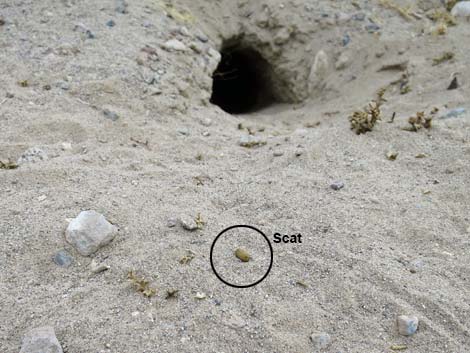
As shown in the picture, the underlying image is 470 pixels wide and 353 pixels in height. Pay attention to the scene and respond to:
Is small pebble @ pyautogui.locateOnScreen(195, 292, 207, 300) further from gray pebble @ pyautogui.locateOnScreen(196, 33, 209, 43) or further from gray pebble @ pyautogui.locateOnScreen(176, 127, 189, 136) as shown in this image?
gray pebble @ pyautogui.locateOnScreen(196, 33, 209, 43)

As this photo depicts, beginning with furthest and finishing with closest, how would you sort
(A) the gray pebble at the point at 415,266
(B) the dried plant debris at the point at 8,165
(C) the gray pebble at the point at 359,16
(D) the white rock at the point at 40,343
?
(C) the gray pebble at the point at 359,16 → (B) the dried plant debris at the point at 8,165 → (A) the gray pebble at the point at 415,266 → (D) the white rock at the point at 40,343

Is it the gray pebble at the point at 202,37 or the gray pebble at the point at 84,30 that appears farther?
the gray pebble at the point at 202,37

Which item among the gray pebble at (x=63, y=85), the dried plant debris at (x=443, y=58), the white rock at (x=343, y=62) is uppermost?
the dried plant debris at (x=443, y=58)

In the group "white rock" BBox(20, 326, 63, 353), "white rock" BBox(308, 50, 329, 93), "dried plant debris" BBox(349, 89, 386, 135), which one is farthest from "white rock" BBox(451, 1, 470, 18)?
"white rock" BBox(20, 326, 63, 353)

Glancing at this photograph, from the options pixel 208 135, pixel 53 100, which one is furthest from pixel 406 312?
pixel 53 100

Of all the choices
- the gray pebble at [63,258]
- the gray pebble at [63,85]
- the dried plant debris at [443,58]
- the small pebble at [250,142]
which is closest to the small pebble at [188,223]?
the gray pebble at [63,258]

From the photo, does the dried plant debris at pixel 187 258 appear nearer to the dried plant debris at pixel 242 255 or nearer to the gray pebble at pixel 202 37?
the dried plant debris at pixel 242 255

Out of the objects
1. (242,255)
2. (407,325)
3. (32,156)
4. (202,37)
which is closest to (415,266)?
(407,325)
